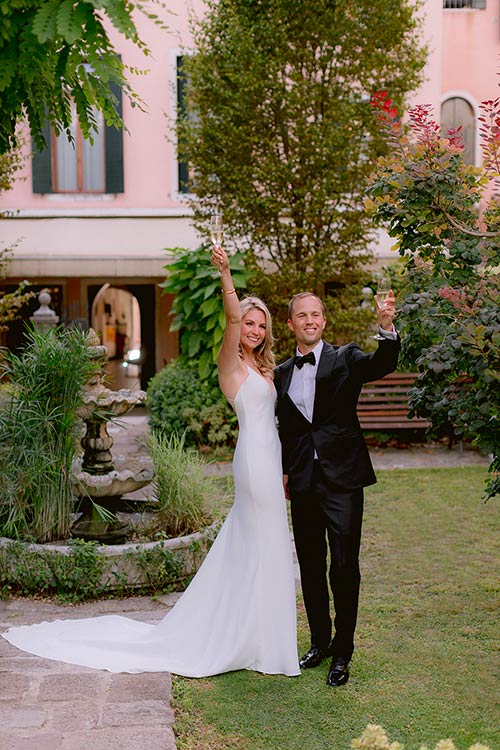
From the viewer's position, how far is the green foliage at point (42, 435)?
6.30 meters

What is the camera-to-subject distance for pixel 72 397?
20.8 feet

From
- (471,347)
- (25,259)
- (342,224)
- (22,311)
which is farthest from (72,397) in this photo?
(22,311)

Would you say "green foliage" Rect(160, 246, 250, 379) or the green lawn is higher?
"green foliage" Rect(160, 246, 250, 379)

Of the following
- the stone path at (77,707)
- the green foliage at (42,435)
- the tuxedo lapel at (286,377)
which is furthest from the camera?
the green foliage at (42,435)

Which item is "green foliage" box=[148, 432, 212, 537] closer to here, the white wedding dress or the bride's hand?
the white wedding dress

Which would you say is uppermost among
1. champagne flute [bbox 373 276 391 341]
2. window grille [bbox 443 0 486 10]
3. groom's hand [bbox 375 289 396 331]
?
window grille [bbox 443 0 486 10]

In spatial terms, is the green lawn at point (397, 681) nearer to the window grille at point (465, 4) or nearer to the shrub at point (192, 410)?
the shrub at point (192, 410)

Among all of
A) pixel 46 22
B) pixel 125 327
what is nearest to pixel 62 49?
pixel 46 22

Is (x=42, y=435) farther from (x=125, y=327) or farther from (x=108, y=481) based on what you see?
(x=125, y=327)

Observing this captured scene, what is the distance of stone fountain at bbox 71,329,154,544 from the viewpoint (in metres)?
6.47

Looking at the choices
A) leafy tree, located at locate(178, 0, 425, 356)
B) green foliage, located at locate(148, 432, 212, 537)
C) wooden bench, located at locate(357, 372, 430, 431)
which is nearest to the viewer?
green foliage, located at locate(148, 432, 212, 537)

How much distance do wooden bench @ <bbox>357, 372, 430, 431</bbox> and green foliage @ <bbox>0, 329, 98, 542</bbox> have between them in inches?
252

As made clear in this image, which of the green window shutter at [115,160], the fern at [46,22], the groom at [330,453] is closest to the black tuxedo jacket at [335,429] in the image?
the groom at [330,453]

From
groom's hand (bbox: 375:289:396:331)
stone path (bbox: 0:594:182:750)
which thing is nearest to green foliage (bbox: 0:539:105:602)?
stone path (bbox: 0:594:182:750)
